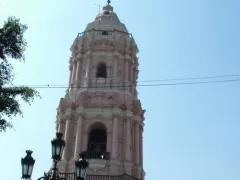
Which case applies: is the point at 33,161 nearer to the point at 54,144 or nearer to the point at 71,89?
the point at 54,144

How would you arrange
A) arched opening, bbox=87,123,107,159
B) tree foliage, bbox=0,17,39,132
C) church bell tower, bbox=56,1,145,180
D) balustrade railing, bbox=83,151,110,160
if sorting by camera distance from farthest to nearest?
arched opening, bbox=87,123,107,159, balustrade railing, bbox=83,151,110,160, church bell tower, bbox=56,1,145,180, tree foliage, bbox=0,17,39,132

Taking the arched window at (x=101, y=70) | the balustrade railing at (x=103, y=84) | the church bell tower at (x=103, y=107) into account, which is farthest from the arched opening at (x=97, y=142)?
the arched window at (x=101, y=70)

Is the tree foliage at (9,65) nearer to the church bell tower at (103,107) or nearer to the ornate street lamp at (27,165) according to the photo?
the ornate street lamp at (27,165)

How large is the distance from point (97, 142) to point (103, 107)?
2079 mm

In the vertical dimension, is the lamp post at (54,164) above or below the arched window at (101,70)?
below

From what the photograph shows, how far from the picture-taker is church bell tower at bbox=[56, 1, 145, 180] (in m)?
24.8

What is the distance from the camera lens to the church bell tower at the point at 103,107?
24.8 metres

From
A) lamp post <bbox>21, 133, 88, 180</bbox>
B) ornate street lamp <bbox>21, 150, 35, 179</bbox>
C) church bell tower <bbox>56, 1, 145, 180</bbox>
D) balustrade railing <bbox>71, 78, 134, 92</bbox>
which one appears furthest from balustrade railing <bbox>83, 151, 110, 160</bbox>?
ornate street lamp <bbox>21, 150, 35, 179</bbox>

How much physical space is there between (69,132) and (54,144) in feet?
47.2

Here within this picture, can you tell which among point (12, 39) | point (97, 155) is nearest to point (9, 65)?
point (12, 39)

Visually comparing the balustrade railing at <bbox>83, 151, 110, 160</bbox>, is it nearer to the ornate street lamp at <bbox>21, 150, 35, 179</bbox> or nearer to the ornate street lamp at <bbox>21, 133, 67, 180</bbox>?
the ornate street lamp at <bbox>21, 133, 67, 180</bbox>

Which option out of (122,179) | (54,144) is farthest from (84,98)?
(54,144)

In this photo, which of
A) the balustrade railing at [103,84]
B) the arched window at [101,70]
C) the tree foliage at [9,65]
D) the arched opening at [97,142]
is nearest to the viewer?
the tree foliage at [9,65]

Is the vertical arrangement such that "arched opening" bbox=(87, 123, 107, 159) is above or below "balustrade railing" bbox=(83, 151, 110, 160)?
above
